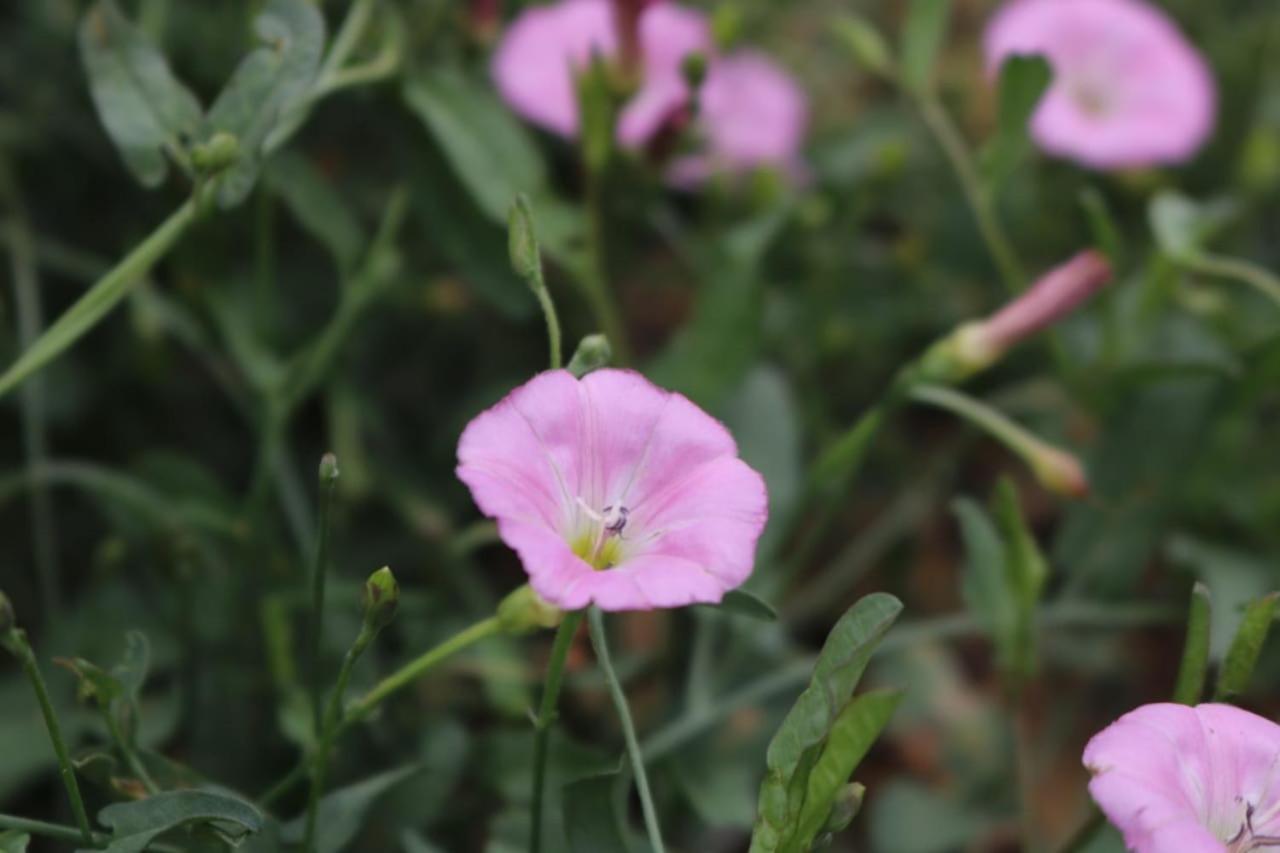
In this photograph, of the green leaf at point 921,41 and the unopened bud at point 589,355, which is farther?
the green leaf at point 921,41

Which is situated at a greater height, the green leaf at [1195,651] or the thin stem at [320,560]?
the thin stem at [320,560]

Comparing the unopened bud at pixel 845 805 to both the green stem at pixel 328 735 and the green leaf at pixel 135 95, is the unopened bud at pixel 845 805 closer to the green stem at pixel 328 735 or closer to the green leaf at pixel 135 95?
the green stem at pixel 328 735

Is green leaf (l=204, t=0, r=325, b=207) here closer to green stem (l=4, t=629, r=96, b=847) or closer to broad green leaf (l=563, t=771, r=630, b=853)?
green stem (l=4, t=629, r=96, b=847)

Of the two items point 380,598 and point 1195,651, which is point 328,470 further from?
point 1195,651

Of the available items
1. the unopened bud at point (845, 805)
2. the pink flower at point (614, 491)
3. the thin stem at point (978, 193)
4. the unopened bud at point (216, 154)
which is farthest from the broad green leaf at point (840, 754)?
the thin stem at point (978, 193)

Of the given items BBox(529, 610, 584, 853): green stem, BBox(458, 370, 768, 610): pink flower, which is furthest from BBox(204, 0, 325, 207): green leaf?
BBox(529, 610, 584, 853): green stem

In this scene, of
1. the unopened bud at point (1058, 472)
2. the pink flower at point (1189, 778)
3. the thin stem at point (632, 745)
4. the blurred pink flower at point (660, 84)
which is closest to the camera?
the pink flower at point (1189, 778)

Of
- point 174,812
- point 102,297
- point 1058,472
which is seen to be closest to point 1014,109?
point 1058,472
